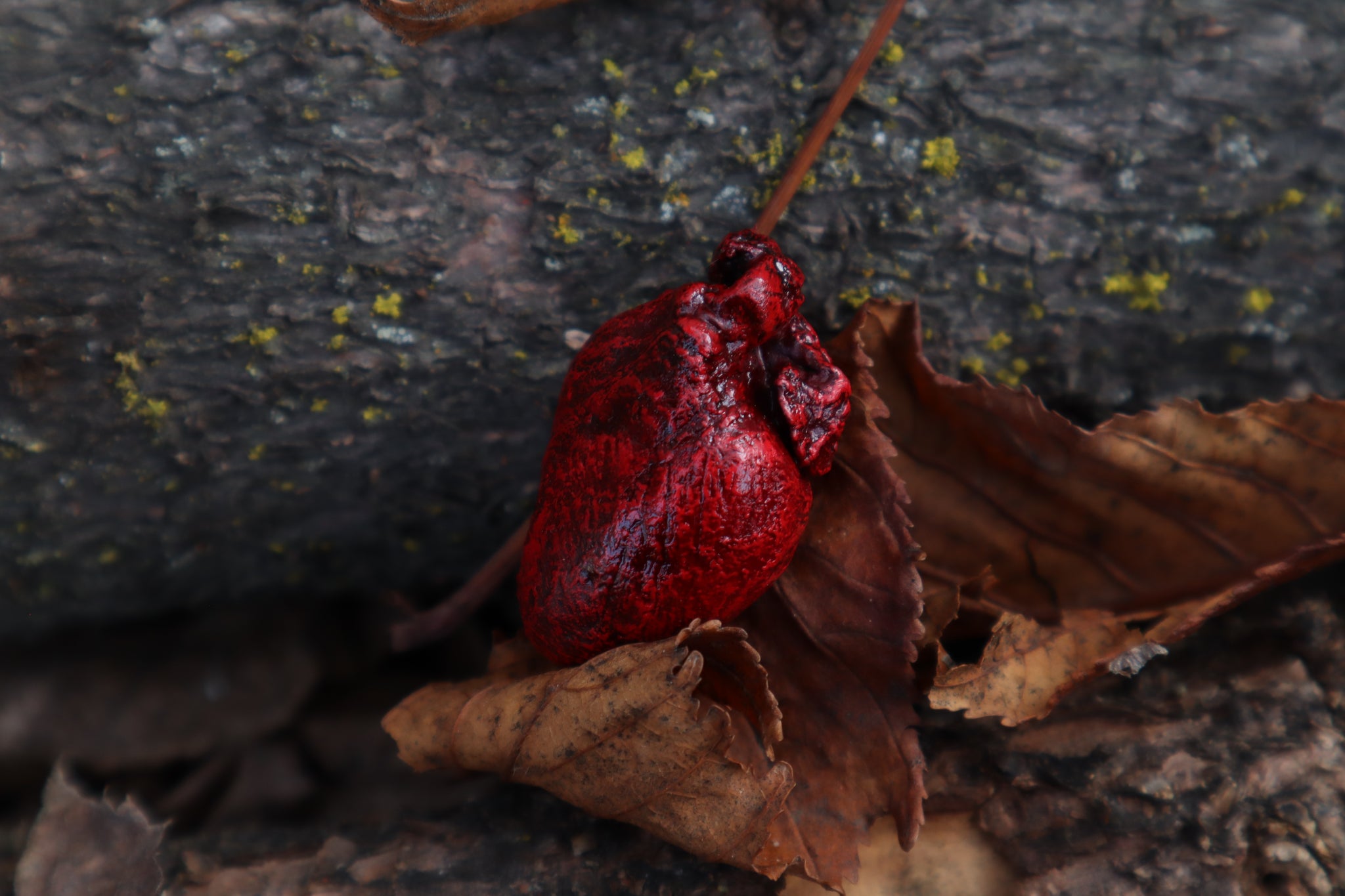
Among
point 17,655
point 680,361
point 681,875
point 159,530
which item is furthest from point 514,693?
point 17,655

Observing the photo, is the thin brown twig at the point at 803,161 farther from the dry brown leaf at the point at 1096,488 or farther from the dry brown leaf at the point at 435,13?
the dry brown leaf at the point at 435,13

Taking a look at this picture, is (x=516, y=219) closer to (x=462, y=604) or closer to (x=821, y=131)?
(x=821, y=131)

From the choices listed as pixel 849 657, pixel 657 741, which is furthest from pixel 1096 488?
pixel 657 741

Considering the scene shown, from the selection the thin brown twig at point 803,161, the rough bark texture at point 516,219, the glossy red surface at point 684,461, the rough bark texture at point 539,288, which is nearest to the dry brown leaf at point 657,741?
the glossy red surface at point 684,461

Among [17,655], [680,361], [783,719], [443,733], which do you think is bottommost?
[17,655]

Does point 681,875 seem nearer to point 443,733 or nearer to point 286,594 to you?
point 443,733
